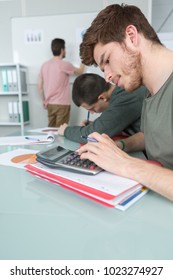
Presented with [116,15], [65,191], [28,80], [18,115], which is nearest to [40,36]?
[28,80]

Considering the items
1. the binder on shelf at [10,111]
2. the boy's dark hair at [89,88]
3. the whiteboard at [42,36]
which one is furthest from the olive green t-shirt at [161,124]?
the binder on shelf at [10,111]

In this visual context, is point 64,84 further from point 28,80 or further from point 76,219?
point 76,219

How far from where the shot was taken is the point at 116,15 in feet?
2.31

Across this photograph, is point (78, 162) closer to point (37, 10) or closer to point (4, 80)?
point (4, 80)

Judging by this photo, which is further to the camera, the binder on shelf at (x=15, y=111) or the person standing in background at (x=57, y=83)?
the binder on shelf at (x=15, y=111)

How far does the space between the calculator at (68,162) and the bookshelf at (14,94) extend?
244 centimetres

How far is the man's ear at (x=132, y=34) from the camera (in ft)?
2.25

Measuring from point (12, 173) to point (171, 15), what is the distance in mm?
5028

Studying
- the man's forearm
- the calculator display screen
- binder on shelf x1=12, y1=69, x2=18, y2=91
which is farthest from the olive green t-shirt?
binder on shelf x1=12, y1=69, x2=18, y2=91

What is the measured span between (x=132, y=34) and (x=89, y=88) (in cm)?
60

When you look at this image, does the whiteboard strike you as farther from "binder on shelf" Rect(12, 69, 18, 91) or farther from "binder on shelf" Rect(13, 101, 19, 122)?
"binder on shelf" Rect(13, 101, 19, 122)

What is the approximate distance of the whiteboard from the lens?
9.77 ft

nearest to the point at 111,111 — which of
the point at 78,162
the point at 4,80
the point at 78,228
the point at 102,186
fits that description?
the point at 78,162

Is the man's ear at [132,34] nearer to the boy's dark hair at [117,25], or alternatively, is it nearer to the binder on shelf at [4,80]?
the boy's dark hair at [117,25]
